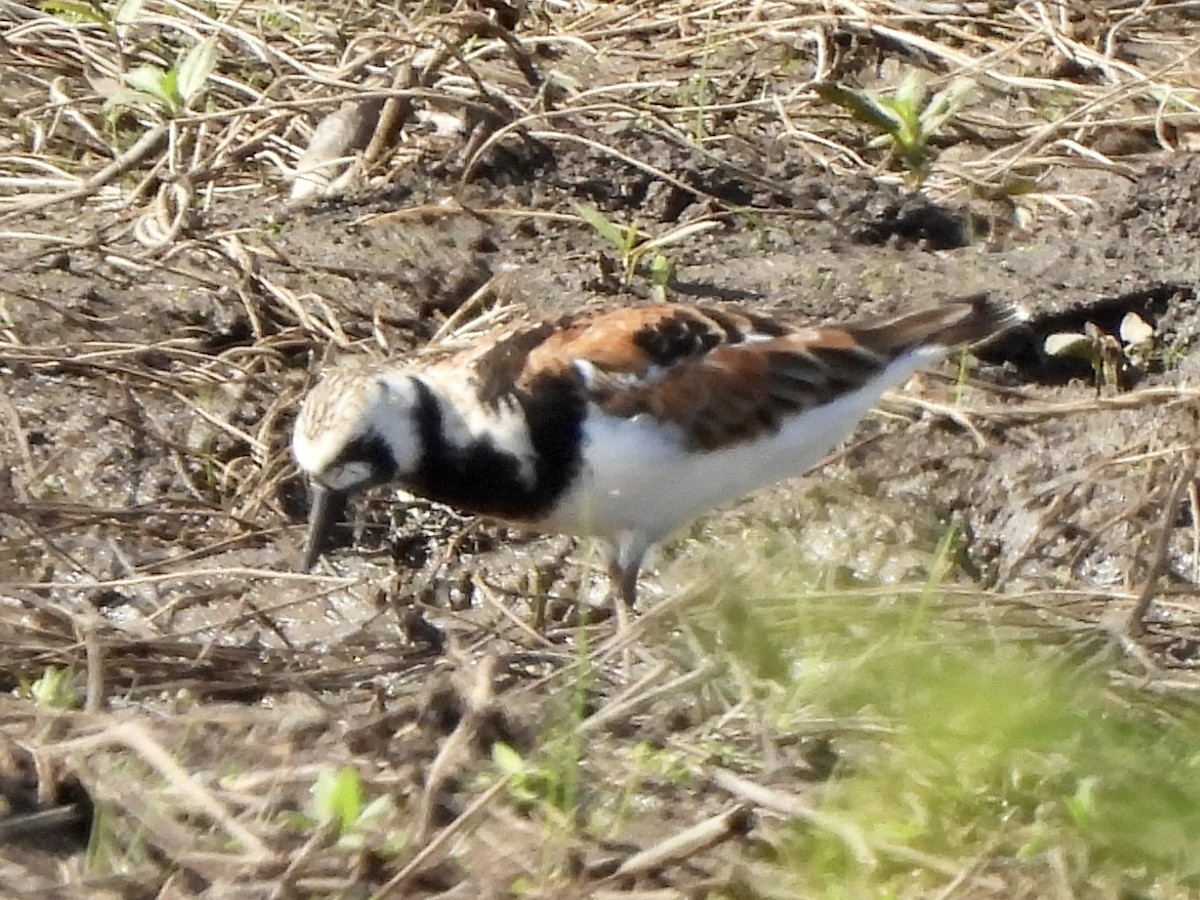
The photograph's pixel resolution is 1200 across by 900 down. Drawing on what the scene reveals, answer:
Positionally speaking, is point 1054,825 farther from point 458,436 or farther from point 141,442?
point 141,442

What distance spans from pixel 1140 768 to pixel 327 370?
2780 millimetres

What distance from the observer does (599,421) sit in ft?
11.1

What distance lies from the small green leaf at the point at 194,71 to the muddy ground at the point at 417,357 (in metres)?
0.28

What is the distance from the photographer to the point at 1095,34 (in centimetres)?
576

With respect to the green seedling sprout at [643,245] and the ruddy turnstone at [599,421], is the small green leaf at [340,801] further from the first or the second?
the green seedling sprout at [643,245]

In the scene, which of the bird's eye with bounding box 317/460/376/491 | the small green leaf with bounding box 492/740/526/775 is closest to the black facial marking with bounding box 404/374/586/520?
the bird's eye with bounding box 317/460/376/491

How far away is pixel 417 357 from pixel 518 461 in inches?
21.4

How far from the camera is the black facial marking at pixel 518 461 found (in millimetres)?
3346

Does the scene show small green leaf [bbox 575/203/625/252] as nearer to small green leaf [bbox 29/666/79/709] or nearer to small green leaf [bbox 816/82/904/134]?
small green leaf [bbox 816/82/904/134]

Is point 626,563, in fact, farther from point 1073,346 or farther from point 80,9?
point 80,9

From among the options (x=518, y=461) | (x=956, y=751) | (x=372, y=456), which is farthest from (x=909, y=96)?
(x=956, y=751)

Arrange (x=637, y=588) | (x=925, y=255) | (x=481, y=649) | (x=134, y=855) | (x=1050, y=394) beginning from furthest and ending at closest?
(x=925, y=255)
(x=1050, y=394)
(x=637, y=588)
(x=481, y=649)
(x=134, y=855)

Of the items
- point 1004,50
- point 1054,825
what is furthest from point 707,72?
point 1054,825

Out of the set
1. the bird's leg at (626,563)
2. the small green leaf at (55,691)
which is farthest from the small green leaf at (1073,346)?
the small green leaf at (55,691)
